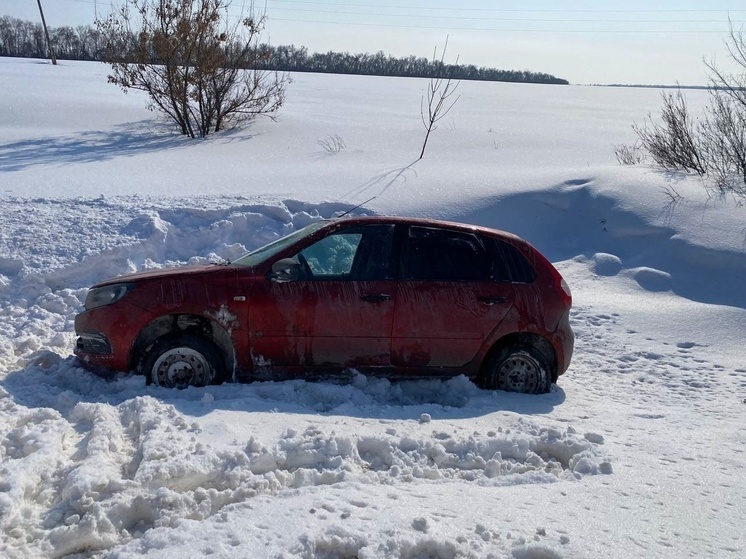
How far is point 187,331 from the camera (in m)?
5.93

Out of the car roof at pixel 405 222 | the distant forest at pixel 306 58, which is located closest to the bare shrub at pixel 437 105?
the car roof at pixel 405 222

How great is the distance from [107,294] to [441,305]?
272 cm

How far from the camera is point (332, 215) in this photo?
35.8 ft

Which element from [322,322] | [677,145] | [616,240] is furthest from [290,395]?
[677,145]

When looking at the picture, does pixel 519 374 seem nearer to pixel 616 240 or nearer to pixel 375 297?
pixel 375 297

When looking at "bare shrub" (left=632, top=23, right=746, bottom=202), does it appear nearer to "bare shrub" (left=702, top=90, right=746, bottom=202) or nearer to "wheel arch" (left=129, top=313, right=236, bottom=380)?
"bare shrub" (left=702, top=90, right=746, bottom=202)

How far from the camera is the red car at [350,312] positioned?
19.3ft

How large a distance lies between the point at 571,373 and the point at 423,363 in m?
1.92

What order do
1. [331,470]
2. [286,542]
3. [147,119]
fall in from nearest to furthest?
[286,542] → [331,470] → [147,119]

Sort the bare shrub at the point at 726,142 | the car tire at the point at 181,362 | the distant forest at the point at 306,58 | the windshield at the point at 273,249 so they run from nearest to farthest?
the car tire at the point at 181,362 → the windshield at the point at 273,249 → the bare shrub at the point at 726,142 → the distant forest at the point at 306,58

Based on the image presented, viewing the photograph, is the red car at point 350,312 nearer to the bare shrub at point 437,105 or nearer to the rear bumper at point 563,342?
→ the rear bumper at point 563,342

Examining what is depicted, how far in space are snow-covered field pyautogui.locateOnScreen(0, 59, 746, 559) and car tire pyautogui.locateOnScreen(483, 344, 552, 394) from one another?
0.50 ft

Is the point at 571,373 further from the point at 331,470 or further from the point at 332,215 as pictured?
the point at 332,215

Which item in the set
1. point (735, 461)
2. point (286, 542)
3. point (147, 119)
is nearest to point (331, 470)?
point (286, 542)
